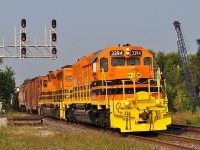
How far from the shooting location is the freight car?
1828 centimetres

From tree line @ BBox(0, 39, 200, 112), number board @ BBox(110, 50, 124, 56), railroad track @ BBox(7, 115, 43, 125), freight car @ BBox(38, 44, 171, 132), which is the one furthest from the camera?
tree line @ BBox(0, 39, 200, 112)

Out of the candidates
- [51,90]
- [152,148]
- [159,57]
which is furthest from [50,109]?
[159,57]

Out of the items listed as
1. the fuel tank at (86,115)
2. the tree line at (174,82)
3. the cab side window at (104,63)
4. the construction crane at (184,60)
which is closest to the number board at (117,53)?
the cab side window at (104,63)

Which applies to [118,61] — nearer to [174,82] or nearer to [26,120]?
[26,120]

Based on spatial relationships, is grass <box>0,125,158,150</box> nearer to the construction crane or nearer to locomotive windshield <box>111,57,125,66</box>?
locomotive windshield <box>111,57,125,66</box>

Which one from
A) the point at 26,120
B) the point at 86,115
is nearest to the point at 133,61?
the point at 86,115

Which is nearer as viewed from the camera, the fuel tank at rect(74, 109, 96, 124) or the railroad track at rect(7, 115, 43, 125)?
the fuel tank at rect(74, 109, 96, 124)

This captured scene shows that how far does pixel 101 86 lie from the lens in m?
19.7

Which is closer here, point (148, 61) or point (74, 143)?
point (74, 143)

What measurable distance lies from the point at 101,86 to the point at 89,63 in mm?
2765

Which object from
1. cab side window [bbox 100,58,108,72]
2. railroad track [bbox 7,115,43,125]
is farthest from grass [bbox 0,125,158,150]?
railroad track [bbox 7,115,43,125]

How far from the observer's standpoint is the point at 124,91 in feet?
61.7

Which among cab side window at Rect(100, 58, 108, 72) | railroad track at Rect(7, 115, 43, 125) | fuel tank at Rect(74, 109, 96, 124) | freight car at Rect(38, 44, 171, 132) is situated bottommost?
railroad track at Rect(7, 115, 43, 125)

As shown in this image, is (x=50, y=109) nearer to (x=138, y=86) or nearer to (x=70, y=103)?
(x=70, y=103)
